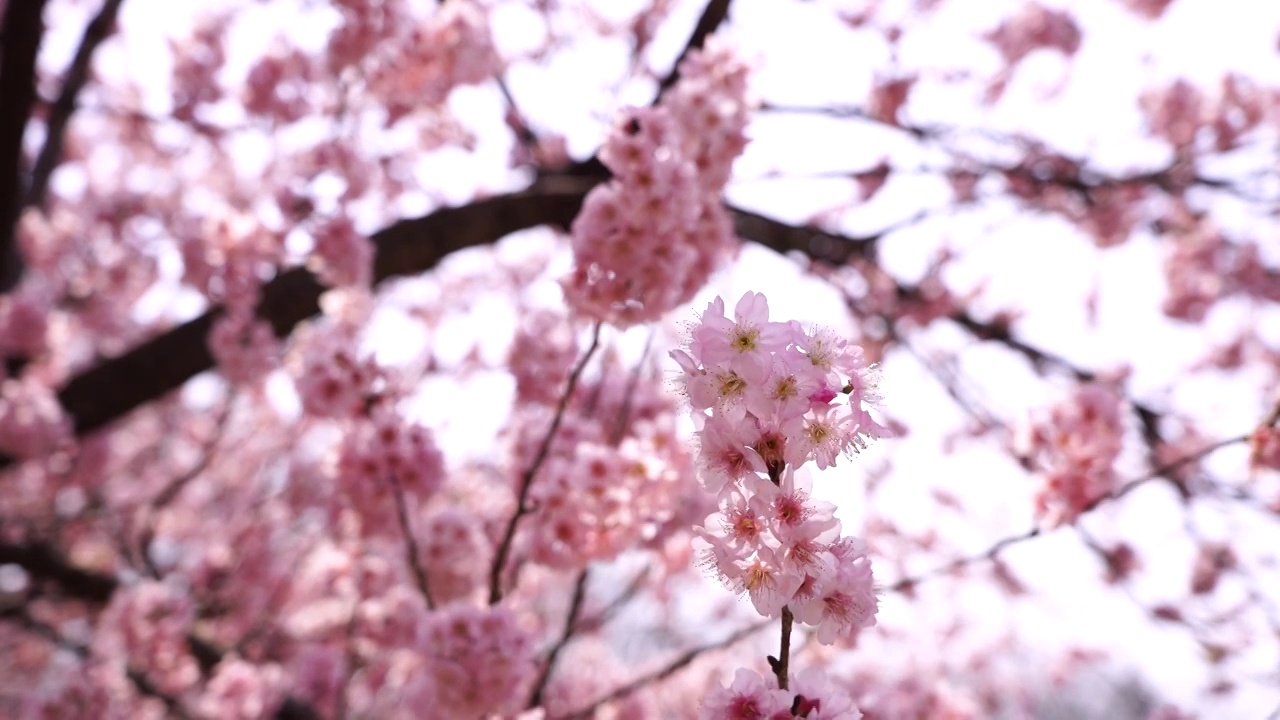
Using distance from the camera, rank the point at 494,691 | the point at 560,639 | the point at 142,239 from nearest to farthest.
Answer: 1. the point at 494,691
2. the point at 560,639
3. the point at 142,239

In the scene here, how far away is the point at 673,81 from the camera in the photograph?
3553 millimetres

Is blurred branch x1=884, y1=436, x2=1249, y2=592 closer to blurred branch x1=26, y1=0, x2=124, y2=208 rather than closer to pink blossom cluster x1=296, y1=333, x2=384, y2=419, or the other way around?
pink blossom cluster x1=296, y1=333, x2=384, y2=419

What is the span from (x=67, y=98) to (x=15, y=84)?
1.47 m

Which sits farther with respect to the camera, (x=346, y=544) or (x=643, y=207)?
(x=346, y=544)

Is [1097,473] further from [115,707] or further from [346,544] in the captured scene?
[115,707]

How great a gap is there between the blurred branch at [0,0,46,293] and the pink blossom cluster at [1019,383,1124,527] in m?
4.71

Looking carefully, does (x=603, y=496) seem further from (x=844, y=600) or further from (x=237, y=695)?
(x=237, y=695)

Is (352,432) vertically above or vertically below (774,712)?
below

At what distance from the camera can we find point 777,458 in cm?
116


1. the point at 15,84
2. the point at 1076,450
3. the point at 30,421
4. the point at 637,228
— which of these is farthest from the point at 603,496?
the point at 15,84

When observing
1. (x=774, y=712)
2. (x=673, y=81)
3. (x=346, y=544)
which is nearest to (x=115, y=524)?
(x=346, y=544)

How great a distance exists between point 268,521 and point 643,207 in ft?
20.9

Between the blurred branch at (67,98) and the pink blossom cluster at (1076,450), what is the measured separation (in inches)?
226

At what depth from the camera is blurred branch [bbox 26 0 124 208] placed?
195 inches
